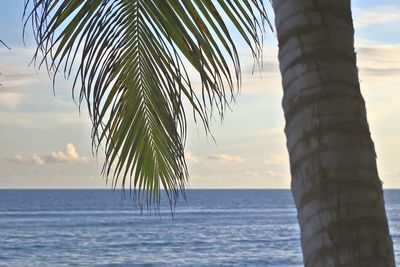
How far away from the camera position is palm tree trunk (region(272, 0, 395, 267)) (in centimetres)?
192

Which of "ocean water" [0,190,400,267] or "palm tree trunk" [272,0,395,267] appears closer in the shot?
"palm tree trunk" [272,0,395,267]

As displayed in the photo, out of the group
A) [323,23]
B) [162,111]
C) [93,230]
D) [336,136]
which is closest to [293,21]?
[323,23]

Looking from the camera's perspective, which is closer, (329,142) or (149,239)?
(329,142)

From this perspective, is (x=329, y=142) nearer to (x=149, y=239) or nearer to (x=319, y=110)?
(x=319, y=110)

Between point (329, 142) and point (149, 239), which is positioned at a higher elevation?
point (329, 142)

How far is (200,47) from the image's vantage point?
116 inches

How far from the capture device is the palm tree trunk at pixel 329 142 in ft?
6.31

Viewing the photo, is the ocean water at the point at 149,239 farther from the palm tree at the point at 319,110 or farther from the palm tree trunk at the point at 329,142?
the palm tree trunk at the point at 329,142

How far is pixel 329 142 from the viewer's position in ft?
6.54

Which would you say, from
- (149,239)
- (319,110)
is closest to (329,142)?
(319,110)

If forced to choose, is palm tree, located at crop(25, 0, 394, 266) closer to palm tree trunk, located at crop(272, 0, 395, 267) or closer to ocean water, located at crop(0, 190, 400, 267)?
palm tree trunk, located at crop(272, 0, 395, 267)

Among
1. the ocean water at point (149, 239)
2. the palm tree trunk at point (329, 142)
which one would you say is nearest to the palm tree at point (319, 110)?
the palm tree trunk at point (329, 142)

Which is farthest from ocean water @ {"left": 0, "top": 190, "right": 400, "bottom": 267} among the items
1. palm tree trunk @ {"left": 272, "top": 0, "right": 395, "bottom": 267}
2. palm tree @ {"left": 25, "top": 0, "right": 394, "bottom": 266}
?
palm tree trunk @ {"left": 272, "top": 0, "right": 395, "bottom": 267}

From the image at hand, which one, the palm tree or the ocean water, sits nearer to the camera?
the palm tree
